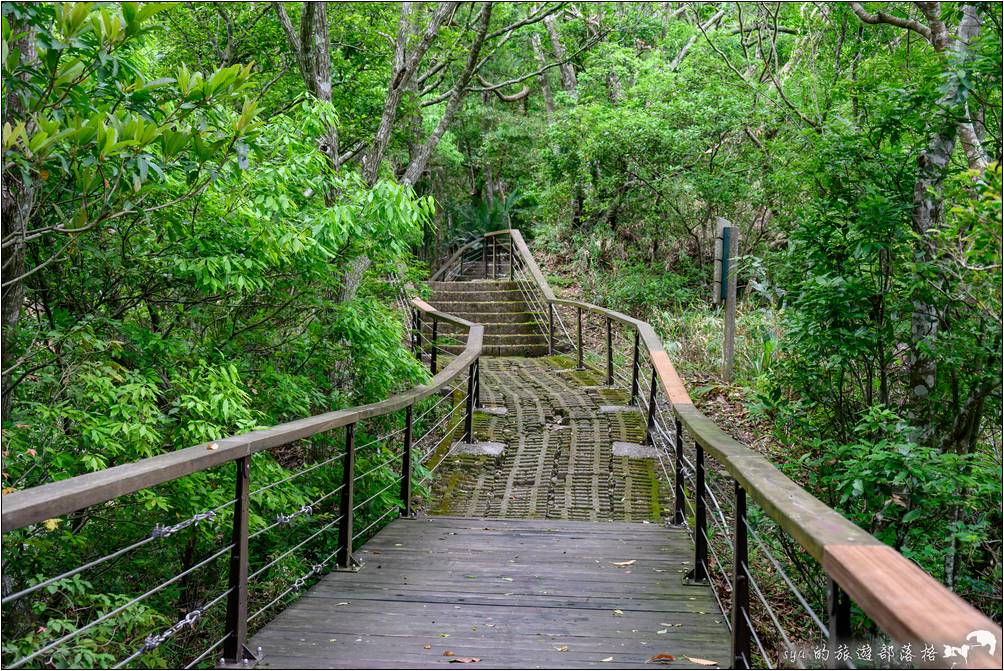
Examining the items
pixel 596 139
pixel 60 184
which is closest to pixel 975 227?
pixel 60 184

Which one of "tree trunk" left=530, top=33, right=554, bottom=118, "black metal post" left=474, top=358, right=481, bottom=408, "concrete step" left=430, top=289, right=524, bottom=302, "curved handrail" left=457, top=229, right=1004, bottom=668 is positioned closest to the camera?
"curved handrail" left=457, top=229, right=1004, bottom=668

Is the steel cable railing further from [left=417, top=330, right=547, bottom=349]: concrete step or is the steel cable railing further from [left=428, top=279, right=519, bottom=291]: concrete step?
[left=428, top=279, right=519, bottom=291]: concrete step

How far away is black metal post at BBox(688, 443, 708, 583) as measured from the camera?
377cm

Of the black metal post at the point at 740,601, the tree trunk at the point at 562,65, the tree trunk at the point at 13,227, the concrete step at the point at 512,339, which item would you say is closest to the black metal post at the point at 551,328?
the concrete step at the point at 512,339

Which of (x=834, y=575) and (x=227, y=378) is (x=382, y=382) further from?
(x=834, y=575)

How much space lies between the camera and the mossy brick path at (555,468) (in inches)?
228

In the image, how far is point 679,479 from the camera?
4.89 metres

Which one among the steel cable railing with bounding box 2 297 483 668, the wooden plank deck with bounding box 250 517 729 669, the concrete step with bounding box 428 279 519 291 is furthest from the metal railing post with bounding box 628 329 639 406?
the concrete step with bounding box 428 279 519 291

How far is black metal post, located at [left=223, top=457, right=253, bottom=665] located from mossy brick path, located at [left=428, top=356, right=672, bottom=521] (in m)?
3.01

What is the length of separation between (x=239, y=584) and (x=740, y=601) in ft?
5.88

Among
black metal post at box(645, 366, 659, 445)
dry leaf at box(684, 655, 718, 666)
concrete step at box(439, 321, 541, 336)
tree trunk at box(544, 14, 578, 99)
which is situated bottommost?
dry leaf at box(684, 655, 718, 666)

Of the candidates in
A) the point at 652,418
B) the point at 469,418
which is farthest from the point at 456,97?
the point at 652,418

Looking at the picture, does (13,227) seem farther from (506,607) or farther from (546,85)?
(546,85)

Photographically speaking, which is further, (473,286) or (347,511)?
(473,286)
